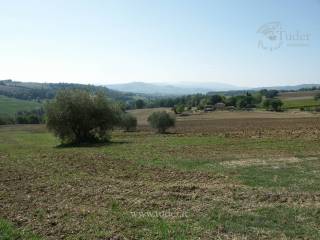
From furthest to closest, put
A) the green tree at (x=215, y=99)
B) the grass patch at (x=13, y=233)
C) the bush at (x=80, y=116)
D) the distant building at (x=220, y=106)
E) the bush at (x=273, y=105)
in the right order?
the green tree at (x=215, y=99)
the distant building at (x=220, y=106)
the bush at (x=273, y=105)
the bush at (x=80, y=116)
the grass patch at (x=13, y=233)

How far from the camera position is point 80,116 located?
48.6 m

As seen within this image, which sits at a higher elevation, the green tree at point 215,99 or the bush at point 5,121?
the green tree at point 215,99

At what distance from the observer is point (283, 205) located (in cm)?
1297

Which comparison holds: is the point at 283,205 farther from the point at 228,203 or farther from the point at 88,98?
the point at 88,98

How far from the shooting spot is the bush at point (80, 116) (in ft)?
159

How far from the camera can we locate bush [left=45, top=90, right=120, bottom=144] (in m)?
48.4

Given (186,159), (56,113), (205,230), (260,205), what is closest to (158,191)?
(260,205)

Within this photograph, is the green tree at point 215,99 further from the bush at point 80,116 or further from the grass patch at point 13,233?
the grass patch at point 13,233

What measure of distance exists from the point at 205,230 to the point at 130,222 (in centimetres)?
211

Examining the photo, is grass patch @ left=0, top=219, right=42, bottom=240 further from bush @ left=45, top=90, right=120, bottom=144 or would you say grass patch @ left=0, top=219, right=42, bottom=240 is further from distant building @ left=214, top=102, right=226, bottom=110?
distant building @ left=214, top=102, right=226, bottom=110

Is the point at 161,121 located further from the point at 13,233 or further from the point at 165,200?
the point at 13,233

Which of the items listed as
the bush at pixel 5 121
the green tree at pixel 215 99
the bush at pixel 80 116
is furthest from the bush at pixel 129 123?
the green tree at pixel 215 99

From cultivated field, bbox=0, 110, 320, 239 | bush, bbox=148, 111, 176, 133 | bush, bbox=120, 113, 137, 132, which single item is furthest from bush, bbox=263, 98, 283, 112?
cultivated field, bbox=0, 110, 320, 239

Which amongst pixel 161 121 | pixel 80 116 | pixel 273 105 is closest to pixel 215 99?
pixel 273 105
